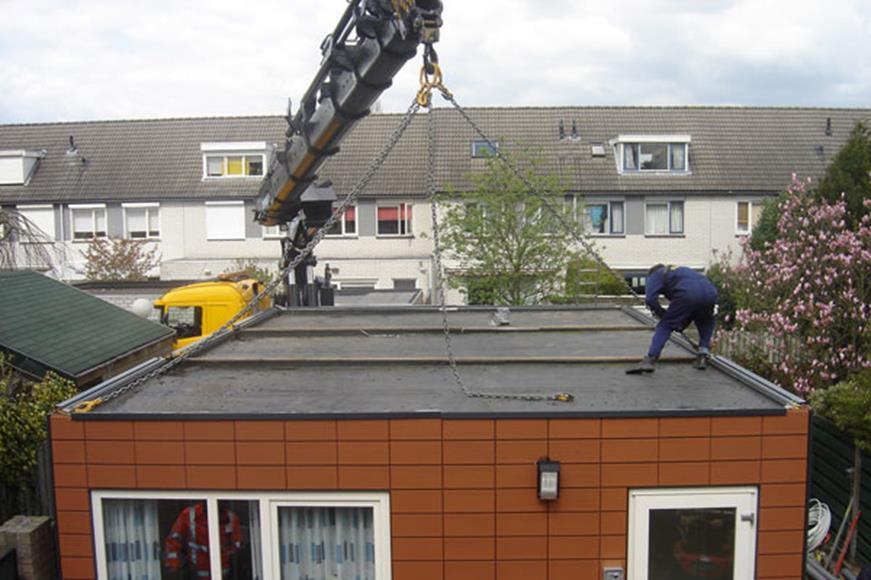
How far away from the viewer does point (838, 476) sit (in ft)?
31.6

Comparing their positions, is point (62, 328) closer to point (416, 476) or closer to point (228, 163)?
point (416, 476)

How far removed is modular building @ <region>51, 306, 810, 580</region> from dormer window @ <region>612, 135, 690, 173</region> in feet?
77.4

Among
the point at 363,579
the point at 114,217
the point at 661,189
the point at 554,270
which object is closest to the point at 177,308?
the point at 554,270

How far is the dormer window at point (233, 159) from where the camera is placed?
28188 mm

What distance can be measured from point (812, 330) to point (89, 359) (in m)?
11.5

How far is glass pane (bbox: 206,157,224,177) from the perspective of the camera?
93.9ft

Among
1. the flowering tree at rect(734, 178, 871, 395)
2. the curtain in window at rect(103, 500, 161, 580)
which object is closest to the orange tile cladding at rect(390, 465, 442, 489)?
the curtain in window at rect(103, 500, 161, 580)

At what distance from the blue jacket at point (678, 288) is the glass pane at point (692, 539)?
204cm

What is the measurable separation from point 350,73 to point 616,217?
20640 mm

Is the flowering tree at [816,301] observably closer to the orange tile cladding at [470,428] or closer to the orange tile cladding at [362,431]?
the orange tile cladding at [470,428]

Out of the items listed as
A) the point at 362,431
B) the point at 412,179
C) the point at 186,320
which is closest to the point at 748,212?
the point at 412,179

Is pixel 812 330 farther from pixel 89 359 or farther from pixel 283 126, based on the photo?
pixel 283 126

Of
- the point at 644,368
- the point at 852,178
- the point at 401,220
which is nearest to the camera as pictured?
the point at 644,368

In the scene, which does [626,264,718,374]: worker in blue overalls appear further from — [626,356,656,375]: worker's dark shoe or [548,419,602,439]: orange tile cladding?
[548,419,602,439]: orange tile cladding
